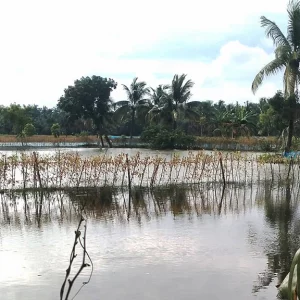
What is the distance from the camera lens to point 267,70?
23.0 meters

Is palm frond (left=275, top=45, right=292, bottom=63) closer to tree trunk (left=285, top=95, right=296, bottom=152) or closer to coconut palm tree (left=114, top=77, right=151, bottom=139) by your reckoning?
tree trunk (left=285, top=95, right=296, bottom=152)

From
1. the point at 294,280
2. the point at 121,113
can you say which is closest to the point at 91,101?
the point at 121,113

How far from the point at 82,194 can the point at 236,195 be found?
4624 mm

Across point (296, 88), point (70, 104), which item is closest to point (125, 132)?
point (70, 104)

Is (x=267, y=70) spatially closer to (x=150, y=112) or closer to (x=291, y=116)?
(x=291, y=116)

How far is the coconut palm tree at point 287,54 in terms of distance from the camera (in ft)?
74.3

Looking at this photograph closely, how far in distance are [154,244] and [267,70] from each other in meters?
16.1

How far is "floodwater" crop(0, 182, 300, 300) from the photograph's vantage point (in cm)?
649

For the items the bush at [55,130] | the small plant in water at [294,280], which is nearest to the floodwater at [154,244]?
the small plant in water at [294,280]

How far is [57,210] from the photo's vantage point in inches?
493

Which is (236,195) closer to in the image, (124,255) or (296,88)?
(124,255)

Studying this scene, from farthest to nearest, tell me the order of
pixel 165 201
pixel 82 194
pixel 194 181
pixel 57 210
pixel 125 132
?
1. pixel 125 132
2. pixel 194 181
3. pixel 82 194
4. pixel 165 201
5. pixel 57 210

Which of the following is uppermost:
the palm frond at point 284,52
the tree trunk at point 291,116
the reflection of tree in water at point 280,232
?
the palm frond at point 284,52

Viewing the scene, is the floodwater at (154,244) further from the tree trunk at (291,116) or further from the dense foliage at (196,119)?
the dense foliage at (196,119)
